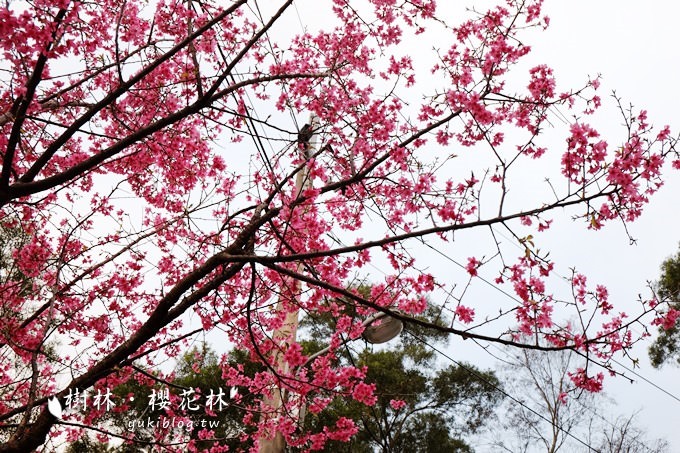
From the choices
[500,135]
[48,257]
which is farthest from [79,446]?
[500,135]

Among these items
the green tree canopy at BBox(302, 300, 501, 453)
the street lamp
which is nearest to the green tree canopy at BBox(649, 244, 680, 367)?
the green tree canopy at BBox(302, 300, 501, 453)

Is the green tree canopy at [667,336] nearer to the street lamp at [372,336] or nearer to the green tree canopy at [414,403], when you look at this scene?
the green tree canopy at [414,403]

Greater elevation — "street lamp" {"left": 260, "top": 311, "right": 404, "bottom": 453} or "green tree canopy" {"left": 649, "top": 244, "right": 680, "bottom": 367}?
"green tree canopy" {"left": 649, "top": 244, "right": 680, "bottom": 367}

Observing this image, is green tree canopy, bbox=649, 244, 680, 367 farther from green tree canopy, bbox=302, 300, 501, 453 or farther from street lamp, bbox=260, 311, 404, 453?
street lamp, bbox=260, 311, 404, 453

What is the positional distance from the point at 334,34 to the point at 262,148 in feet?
8.84

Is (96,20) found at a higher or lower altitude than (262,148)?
higher

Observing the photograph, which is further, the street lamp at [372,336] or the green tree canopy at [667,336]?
the green tree canopy at [667,336]

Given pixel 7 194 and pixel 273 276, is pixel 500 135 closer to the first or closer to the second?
pixel 273 276

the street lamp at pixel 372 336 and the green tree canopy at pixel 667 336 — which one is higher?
the green tree canopy at pixel 667 336

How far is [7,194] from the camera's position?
312 centimetres

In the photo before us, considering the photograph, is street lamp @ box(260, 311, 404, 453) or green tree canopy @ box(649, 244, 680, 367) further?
green tree canopy @ box(649, 244, 680, 367)

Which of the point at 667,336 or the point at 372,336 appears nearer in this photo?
the point at 372,336

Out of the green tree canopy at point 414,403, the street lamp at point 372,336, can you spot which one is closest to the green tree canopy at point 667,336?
the green tree canopy at point 414,403

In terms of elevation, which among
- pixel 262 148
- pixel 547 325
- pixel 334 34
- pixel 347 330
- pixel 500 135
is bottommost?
pixel 547 325
